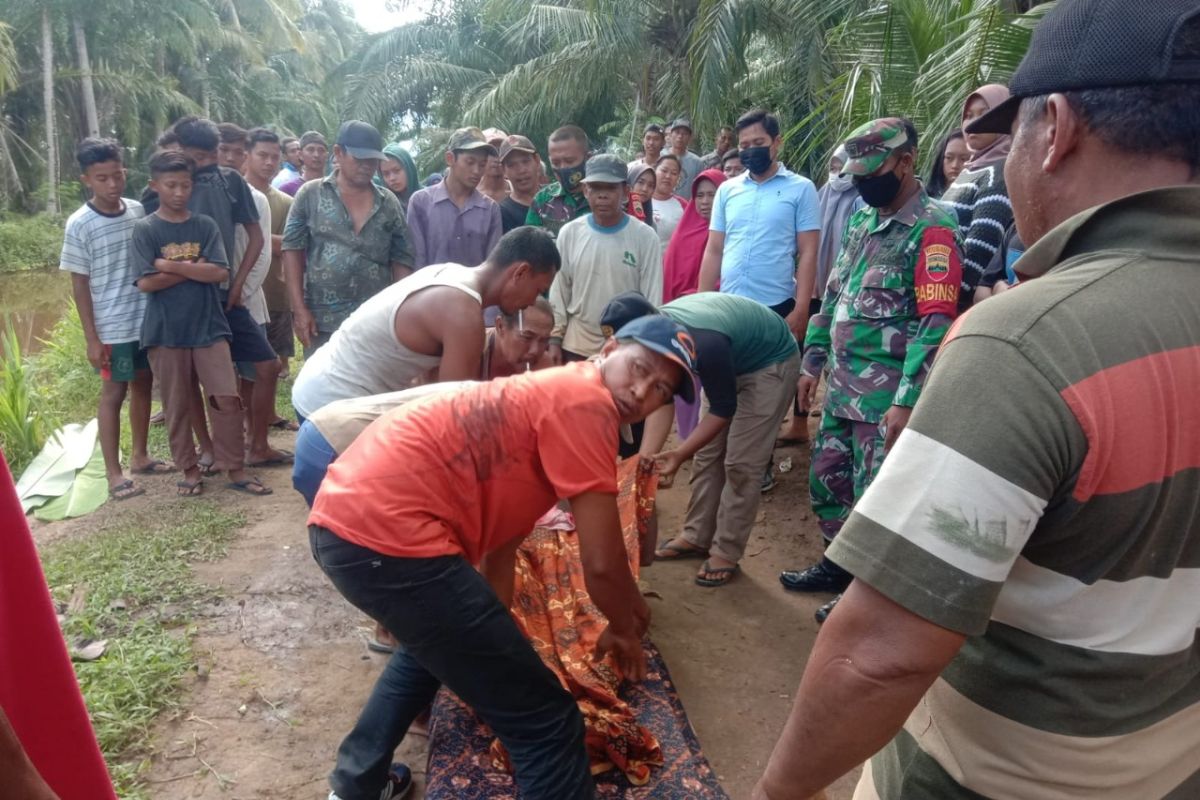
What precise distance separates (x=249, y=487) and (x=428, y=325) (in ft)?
8.82

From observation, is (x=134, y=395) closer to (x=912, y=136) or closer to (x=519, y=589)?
(x=519, y=589)

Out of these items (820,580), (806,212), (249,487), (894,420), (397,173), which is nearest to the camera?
(894,420)

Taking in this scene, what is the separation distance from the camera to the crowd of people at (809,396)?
0.82 meters

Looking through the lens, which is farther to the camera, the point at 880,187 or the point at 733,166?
the point at 733,166

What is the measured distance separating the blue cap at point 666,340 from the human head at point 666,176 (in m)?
4.32

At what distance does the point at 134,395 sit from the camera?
15.8 feet

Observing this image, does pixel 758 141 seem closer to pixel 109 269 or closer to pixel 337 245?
pixel 337 245

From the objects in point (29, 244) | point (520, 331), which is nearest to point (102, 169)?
point (520, 331)

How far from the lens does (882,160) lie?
2.87 metres

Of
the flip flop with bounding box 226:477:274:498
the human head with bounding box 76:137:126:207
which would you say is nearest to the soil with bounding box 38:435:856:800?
the flip flop with bounding box 226:477:274:498

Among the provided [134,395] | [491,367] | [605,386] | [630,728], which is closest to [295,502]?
[134,395]

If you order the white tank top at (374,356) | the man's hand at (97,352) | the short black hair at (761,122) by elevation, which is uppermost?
the short black hair at (761,122)

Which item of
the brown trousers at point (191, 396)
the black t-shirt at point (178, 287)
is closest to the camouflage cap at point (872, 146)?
the black t-shirt at point (178, 287)

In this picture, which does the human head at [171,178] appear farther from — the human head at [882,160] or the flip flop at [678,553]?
the human head at [882,160]
